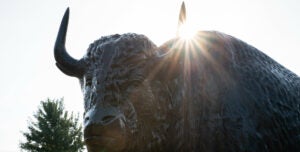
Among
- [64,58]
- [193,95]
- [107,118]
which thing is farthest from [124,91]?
[64,58]

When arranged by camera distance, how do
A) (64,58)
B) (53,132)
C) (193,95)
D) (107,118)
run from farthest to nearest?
(53,132) → (64,58) → (193,95) → (107,118)

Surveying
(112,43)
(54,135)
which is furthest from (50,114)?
(112,43)

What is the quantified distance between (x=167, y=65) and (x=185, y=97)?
1.12 ft

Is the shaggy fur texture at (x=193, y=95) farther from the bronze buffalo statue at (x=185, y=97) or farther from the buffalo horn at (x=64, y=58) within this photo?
the buffalo horn at (x=64, y=58)

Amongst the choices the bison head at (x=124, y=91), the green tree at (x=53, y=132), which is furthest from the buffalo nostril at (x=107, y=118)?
the green tree at (x=53, y=132)

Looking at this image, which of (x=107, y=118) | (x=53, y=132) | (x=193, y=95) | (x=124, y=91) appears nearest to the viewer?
(x=107, y=118)

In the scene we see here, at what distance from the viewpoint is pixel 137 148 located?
3.15 m

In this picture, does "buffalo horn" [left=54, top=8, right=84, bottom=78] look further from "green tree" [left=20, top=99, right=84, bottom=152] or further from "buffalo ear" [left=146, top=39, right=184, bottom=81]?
"green tree" [left=20, top=99, right=84, bottom=152]

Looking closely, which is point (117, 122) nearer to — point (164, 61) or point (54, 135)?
point (164, 61)

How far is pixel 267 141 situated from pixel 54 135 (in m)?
21.8

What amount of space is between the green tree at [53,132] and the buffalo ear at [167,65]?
20.6 metres

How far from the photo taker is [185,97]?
3395 millimetres

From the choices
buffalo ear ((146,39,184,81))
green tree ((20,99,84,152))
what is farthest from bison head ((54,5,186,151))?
green tree ((20,99,84,152))

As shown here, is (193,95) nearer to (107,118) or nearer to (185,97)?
(185,97)
